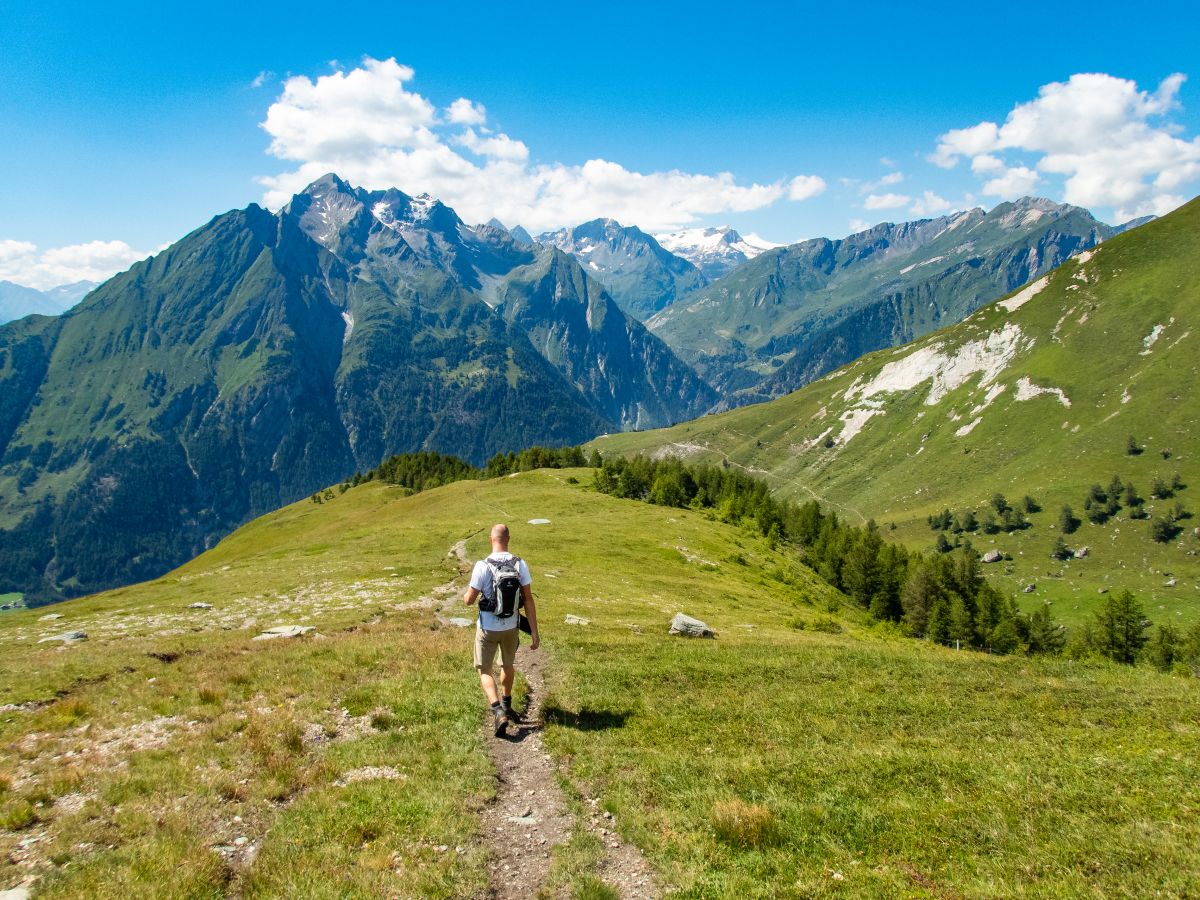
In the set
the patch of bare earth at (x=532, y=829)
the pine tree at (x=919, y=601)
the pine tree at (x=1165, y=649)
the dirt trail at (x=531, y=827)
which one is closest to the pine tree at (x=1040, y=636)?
the pine tree at (x=1165, y=649)

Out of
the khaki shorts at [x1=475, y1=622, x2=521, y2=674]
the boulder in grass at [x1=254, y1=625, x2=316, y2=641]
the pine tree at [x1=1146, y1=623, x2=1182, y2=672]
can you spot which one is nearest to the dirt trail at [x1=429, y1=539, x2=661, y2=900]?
the khaki shorts at [x1=475, y1=622, x2=521, y2=674]

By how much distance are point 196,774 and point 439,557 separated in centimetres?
4671

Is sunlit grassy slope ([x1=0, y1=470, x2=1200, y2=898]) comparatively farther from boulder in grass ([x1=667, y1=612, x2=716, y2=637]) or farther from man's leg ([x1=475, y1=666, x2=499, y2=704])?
boulder in grass ([x1=667, y1=612, x2=716, y2=637])

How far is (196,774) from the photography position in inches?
551

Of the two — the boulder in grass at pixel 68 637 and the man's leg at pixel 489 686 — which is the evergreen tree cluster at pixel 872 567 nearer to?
the man's leg at pixel 489 686

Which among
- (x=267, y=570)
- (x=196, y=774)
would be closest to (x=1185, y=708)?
(x=196, y=774)

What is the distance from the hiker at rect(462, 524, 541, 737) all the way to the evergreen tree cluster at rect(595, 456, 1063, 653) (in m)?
76.7

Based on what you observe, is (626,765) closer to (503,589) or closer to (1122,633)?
(503,589)

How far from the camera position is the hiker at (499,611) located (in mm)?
16656

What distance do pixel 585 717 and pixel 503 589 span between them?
465 centimetres

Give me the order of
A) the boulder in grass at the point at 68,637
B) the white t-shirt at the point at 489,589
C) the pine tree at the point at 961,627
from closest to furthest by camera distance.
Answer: the white t-shirt at the point at 489,589 → the boulder in grass at the point at 68,637 → the pine tree at the point at 961,627

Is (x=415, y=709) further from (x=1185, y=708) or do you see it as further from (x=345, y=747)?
(x=1185, y=708)

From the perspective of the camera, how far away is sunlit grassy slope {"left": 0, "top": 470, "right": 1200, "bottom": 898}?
33.1 feet

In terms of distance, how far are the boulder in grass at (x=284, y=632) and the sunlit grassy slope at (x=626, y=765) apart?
3.73 ft
